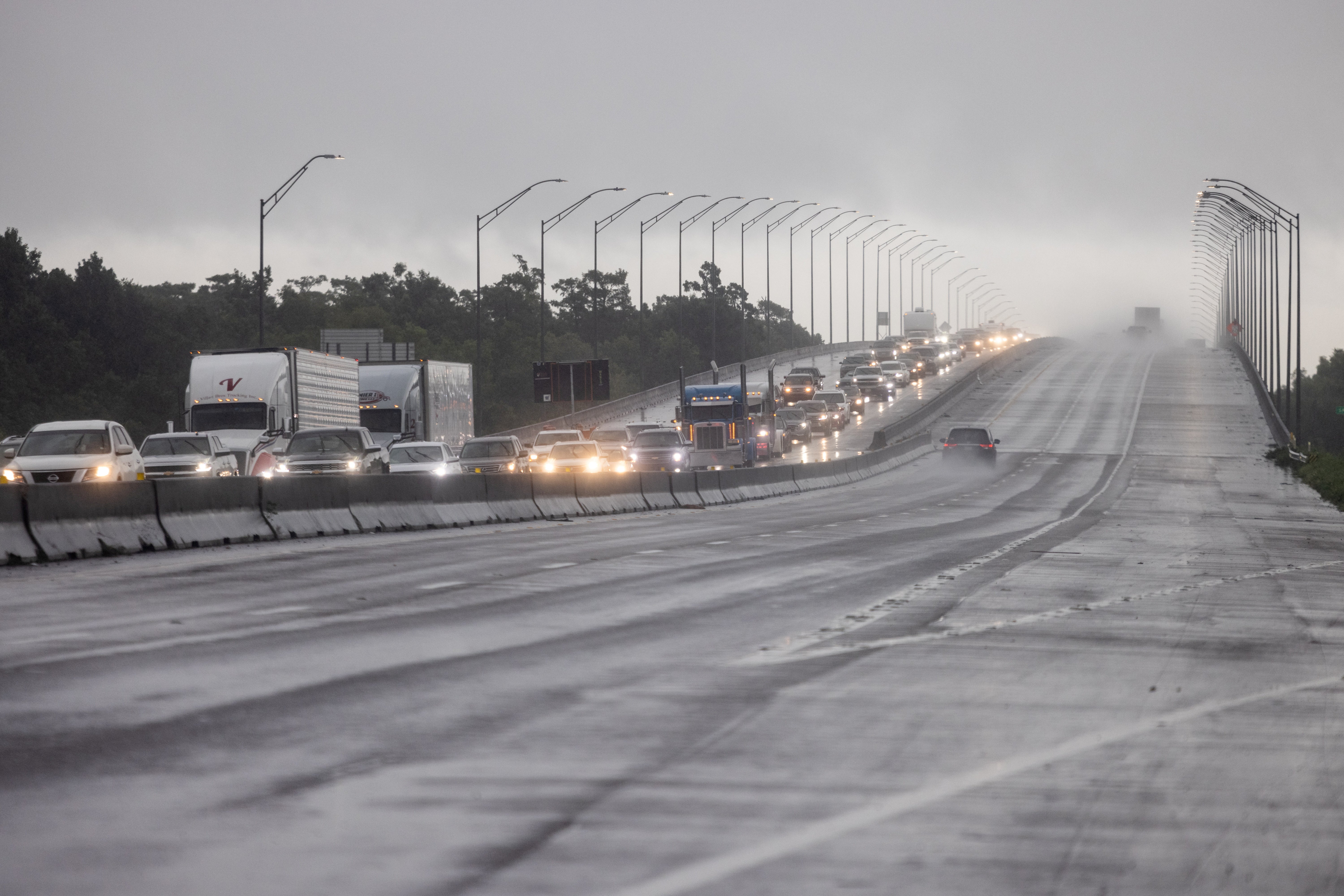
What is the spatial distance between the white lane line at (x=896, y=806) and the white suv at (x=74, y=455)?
25854mm

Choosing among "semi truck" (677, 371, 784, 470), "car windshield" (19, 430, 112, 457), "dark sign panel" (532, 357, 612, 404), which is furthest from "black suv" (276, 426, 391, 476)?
"dark sign panel" (532, 357, 612, 404)

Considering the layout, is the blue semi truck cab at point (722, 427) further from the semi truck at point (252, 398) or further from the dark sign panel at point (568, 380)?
the semi truck at point (252, 398)

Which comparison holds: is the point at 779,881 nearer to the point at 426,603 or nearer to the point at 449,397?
the point at 426,603

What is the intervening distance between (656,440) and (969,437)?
15.4m

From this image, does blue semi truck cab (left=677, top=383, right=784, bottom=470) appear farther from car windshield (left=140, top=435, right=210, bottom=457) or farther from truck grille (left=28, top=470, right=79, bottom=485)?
truck grille (left=28, top=470, right=79, bottom=485)

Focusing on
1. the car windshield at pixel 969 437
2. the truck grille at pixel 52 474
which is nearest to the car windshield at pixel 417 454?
the truck grille at pixel 52 474

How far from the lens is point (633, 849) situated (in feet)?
18.9

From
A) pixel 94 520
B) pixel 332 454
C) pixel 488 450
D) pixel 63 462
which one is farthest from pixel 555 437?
pixel 94 520

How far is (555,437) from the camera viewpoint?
2013 inches

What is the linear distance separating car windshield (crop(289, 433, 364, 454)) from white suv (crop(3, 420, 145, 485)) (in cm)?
459

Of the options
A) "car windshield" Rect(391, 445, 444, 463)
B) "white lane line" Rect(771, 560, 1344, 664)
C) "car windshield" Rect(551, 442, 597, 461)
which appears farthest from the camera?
"car windshield" Rect(551, 442, 597, 461)

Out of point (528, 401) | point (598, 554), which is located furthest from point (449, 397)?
point (528, 401)

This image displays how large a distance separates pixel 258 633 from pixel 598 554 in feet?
28.5

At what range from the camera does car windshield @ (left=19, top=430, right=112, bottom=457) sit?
3200 cm
